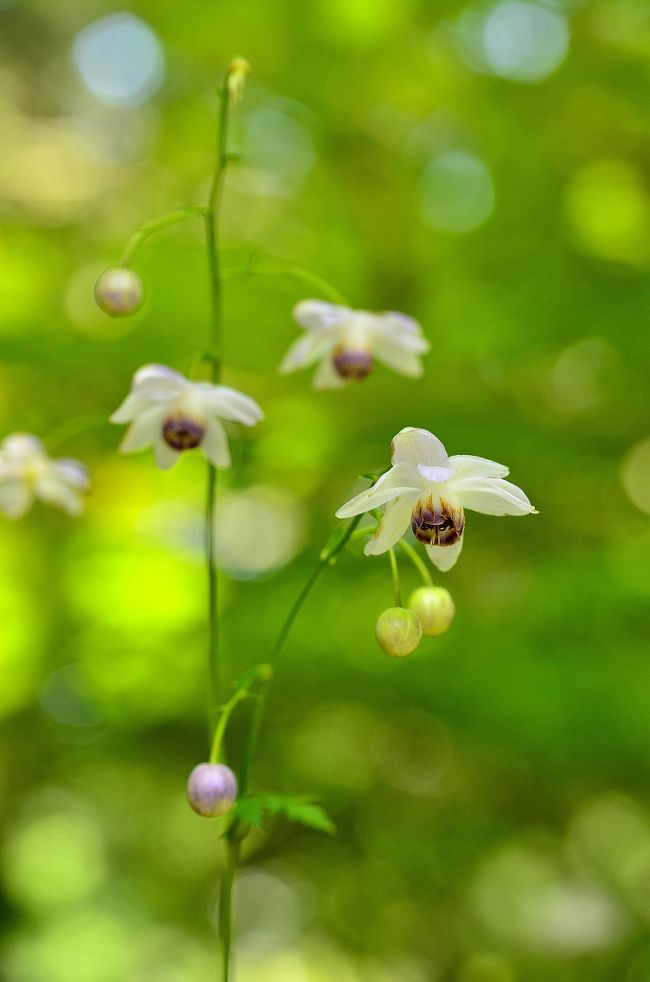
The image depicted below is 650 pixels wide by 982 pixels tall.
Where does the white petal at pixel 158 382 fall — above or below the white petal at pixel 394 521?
above

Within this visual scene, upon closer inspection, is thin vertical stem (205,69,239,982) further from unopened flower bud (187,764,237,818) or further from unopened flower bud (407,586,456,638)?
unopened flower bud (407,586,456,638)

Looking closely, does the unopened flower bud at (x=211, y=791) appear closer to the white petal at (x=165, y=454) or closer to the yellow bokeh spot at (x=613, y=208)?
the white petal at (x=165, y=454)

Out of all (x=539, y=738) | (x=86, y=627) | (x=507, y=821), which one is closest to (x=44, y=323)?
(x=86, y=627)

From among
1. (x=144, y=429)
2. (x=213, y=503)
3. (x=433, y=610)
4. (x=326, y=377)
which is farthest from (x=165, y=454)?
(x=433, y=610)

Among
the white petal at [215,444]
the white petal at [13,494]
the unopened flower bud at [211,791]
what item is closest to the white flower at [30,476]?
the white petal at [13,494]

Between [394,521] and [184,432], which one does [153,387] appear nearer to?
[184,432]

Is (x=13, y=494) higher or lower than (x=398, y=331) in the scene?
lower
